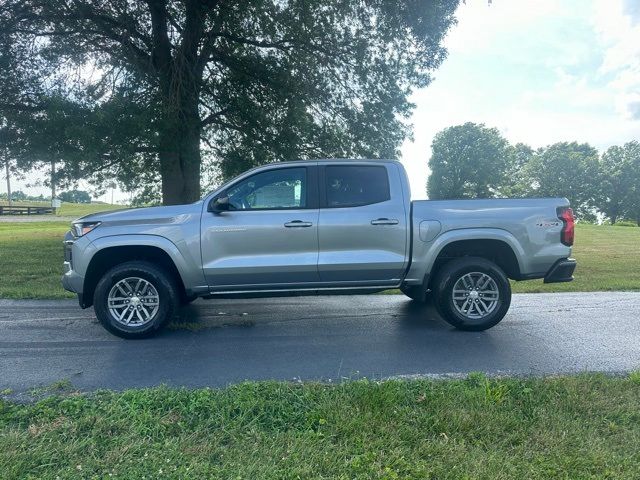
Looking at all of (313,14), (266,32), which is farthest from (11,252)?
(313,14)

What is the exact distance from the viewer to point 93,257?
5418 millimetres

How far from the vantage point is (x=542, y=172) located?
61719mm

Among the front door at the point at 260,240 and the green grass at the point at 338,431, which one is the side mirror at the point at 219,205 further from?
the green grass at the point at 338,431

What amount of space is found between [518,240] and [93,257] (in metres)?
4.90

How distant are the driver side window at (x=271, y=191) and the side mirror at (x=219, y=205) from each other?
0.40ft

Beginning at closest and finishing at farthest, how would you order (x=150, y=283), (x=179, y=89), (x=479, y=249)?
(x=150, y=283), (x=479, y=249), (x=179, y=89)

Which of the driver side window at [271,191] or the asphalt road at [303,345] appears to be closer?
the asphalt road at [303,345]

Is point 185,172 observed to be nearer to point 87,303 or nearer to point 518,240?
point 87,303

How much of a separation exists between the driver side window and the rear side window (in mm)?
323

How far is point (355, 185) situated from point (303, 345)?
6.54 ft

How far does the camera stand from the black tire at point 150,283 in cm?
536

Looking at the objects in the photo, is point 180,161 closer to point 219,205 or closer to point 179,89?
point 179,89

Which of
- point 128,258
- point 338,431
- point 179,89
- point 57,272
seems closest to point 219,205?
point 128,258

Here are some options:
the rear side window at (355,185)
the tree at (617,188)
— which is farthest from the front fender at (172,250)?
the tree at (617,188)
